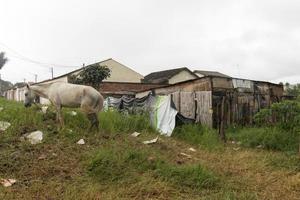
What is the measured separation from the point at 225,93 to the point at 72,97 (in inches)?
232

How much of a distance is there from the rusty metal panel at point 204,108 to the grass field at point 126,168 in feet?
8.24

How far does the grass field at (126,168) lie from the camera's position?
531 cm

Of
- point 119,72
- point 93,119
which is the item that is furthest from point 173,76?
point 93,119

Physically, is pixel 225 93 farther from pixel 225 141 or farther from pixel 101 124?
pixel 101 124

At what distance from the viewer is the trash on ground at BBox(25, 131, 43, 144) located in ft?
24.6

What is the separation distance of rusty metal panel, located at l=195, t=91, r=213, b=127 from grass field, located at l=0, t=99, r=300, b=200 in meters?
2.51

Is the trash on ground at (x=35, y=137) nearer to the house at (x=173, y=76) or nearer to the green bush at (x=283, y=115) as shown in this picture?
the green bush at (x=283, y=115)

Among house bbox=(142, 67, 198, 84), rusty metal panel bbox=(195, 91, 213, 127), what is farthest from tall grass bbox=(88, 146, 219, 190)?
house bbox=(142, 67, 198, 84)

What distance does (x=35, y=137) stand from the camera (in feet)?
25.3

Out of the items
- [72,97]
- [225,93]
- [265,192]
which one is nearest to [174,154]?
[265,192]

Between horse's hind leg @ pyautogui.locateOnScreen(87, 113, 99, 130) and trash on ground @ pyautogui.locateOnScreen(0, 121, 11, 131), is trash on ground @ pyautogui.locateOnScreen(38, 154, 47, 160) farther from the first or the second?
horse's hind leg @ pyautogui.locateOnScreen(87, 113, 99, 130)

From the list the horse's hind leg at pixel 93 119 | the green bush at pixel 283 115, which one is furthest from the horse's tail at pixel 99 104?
A: the green bush at pixel 283 115

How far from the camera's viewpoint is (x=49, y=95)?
9.64 metres

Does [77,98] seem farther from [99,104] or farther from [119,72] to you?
[119,72]
